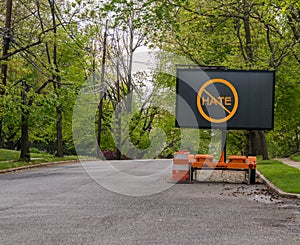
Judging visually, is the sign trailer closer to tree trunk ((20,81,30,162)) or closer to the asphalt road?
the asphalt road

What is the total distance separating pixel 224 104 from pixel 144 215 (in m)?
8.09

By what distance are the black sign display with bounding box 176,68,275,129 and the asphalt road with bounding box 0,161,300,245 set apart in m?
2.78

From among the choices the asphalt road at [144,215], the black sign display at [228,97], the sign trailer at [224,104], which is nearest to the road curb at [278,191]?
the asphalt road at [144,215]

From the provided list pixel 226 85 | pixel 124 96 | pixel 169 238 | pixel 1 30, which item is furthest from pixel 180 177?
pixel 124 96

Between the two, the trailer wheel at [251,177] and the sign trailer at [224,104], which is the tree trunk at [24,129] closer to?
the sign trailer at [224,104]

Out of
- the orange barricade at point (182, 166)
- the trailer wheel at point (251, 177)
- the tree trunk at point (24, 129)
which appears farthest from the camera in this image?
the tree trunk at point (24, 129)

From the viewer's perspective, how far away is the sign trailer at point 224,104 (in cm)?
1664

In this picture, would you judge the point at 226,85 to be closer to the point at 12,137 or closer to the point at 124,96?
the point at 124,96

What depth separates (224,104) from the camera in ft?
54.8

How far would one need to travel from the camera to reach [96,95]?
4938 cm

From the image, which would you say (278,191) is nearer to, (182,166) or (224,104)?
(224,104)

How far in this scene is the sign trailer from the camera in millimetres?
16641

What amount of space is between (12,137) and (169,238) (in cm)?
4721

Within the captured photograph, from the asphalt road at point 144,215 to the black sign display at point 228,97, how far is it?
278 centimetres
